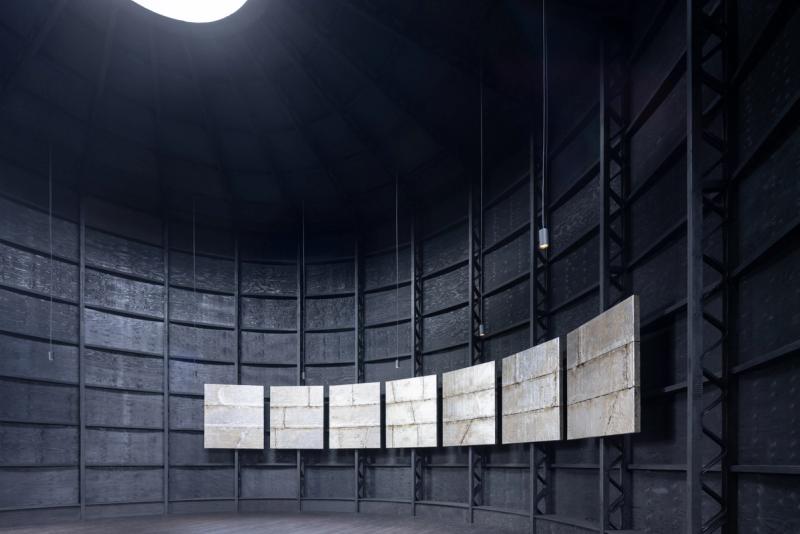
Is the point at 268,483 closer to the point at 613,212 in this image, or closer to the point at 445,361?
the point at 445,361

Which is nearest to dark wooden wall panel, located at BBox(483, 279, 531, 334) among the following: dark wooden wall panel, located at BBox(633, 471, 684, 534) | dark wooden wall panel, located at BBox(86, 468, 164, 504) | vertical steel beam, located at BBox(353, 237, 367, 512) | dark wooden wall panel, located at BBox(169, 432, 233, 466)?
dark wooden wall panel, located at BBox(633, 471, 684, 534)

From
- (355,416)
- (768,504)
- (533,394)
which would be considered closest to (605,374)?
(533,394)

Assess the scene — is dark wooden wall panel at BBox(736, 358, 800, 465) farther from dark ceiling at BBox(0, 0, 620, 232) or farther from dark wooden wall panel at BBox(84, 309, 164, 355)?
dark wooden wall panel at BBox(84, 309, 164, 355)

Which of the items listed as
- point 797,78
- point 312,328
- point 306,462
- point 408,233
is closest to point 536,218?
point 408,233

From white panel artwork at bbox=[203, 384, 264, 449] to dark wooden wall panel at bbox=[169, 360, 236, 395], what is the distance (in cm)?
52

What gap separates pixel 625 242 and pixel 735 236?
129 inches

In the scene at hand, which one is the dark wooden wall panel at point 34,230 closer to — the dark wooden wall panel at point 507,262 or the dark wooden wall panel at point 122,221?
the dark wooden wall panel at point 122,221

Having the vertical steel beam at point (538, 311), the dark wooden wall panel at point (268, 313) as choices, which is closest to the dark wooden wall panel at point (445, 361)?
the vertical steel beam at point (538, 311)

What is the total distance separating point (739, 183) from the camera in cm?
766

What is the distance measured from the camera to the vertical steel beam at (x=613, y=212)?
10523 millimetres

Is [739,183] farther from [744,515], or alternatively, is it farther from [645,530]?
[645,530]

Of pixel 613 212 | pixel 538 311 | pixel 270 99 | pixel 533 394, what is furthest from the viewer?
pixel 270 99

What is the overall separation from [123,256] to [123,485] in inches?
297

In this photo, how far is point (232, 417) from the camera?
20.5 m
